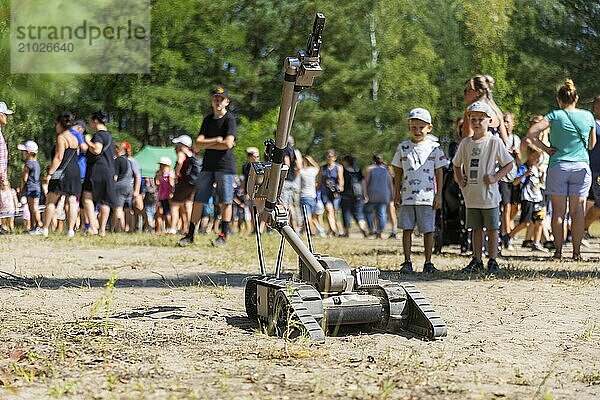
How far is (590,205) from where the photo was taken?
11898mm

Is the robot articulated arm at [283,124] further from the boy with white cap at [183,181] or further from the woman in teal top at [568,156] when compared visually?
the boy with white cap at [183,181]

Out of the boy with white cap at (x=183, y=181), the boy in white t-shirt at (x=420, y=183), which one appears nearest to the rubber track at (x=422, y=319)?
the boy in white t-shirt at (x=420, y=183)

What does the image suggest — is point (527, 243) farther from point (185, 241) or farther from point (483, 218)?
point (185, 241)

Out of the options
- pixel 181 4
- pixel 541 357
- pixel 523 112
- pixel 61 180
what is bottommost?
pixel 541 357

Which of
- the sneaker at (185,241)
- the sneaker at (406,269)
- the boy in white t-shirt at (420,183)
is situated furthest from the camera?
the sneaker at (185,241)

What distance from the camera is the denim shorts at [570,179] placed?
9805 mm

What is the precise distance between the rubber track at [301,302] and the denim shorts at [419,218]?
396 centimetres

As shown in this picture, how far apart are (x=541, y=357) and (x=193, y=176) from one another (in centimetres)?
1094

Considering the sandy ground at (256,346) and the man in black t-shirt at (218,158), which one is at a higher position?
the man in black t-shirt at (218,158)

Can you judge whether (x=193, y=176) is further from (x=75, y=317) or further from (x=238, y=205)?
(x=75, y=317)

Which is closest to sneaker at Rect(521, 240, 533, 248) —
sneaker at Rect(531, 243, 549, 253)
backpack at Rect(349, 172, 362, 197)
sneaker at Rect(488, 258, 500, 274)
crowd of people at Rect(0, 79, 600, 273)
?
crowd of people at Rect(0, 79, 600, 273)

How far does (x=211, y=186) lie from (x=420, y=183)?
372 cm

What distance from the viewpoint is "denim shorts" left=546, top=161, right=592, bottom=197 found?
9.80 meters

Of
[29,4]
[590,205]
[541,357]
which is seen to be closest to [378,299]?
[541,357]
